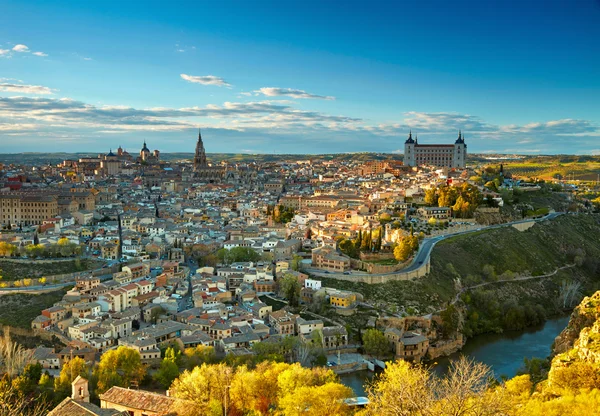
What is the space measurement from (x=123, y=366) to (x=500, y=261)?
2194cm

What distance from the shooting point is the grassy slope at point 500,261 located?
25.4 m

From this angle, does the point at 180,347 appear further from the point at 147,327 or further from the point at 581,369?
the point at 581,369

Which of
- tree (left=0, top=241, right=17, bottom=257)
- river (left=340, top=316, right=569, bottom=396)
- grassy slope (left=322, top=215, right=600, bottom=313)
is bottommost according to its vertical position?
river (left=340, top=316, right=569, bottom=396)

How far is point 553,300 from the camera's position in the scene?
93.9 feet

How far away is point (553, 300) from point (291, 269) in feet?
44.3

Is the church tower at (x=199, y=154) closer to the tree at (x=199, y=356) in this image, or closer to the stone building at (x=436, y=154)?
the stone building at (x=436, y=154)

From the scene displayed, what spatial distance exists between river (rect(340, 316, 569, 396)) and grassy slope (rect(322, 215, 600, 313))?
2.47m

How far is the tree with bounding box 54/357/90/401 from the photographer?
618 inches

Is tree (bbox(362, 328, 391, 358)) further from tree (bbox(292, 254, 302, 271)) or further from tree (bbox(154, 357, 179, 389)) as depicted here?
tree (bbox(154, 357, 179, 389))

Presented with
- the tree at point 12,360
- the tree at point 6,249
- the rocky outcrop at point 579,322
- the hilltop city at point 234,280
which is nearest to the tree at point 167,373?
the hilltop city at point 234,280

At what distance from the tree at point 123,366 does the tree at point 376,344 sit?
808 centimetres

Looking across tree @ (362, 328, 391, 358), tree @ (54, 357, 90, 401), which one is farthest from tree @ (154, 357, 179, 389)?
tree @ (362, 328, 391, 358)

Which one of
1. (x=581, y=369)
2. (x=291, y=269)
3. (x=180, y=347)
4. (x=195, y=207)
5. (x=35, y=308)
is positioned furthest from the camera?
(x=195, y=207)

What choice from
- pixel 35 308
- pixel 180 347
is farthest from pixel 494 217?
pixel 35 308
